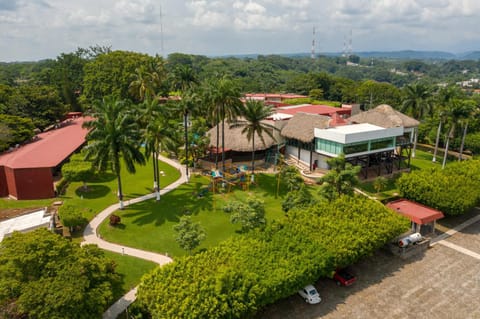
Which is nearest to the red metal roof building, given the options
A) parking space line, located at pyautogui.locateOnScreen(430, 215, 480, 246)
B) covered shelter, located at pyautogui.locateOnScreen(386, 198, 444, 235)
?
covered shelter, located at pyautogui.locateOnScreen(386, 198, 444, 235)

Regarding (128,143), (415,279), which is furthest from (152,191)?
(415,279)

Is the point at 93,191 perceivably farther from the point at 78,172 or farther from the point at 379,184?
the point at 379,184

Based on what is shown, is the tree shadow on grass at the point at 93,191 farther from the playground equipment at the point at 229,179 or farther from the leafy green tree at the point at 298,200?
the leafy green tree at the point at 298,200

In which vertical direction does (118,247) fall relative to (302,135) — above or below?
below

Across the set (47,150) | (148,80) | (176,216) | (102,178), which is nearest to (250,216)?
(176,216)

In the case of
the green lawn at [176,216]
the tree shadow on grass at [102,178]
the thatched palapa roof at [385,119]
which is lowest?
the green lawn at [176,216]

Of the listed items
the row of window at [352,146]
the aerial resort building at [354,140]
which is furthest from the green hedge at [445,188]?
the aerial resort building at [354,140]

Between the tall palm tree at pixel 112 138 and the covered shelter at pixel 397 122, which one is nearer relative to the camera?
the tall palm tree at pixel 112 138
